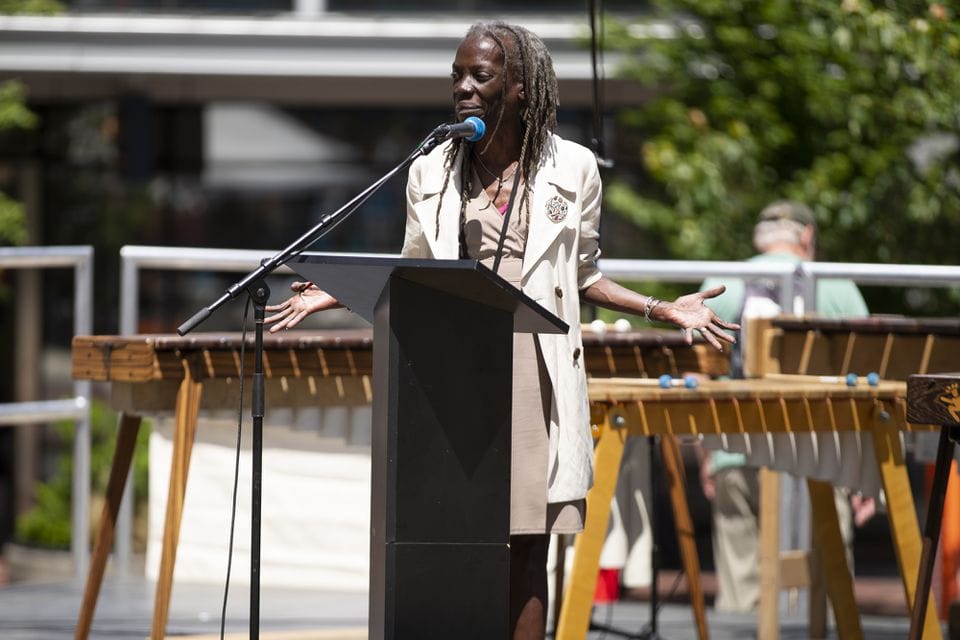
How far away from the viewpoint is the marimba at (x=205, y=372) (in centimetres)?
532

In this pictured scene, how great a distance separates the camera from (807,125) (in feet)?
34.7

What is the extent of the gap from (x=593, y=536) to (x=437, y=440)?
1255 millimetres

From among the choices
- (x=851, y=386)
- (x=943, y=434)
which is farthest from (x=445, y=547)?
(x=851, y=386)

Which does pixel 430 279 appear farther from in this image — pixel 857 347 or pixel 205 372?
pixel 857 347

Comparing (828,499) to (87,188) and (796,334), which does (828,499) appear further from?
(87,188)

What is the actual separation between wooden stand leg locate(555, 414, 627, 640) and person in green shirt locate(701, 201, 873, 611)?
7.78 ft

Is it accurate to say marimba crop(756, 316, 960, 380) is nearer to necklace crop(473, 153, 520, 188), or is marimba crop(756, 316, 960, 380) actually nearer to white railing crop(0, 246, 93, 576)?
necklace crop(473, 153, 520, 188)

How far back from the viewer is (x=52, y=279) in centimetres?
1363

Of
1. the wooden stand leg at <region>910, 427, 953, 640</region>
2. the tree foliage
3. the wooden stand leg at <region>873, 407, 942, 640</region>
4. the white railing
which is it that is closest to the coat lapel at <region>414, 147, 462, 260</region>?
the wooden stand leg at <region>910, 427, 953, 640</region>

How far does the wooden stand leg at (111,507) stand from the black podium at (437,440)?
5.89 feet

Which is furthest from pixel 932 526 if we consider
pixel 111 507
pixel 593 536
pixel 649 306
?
pixel 111 507

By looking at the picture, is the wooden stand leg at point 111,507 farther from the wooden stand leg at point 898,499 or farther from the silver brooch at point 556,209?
the wooden stand leg at point 898,499

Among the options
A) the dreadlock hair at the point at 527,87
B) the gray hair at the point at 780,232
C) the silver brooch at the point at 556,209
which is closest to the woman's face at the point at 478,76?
the dreadlock hair at the point at 527,87

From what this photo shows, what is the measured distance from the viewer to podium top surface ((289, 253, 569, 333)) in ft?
12.3
